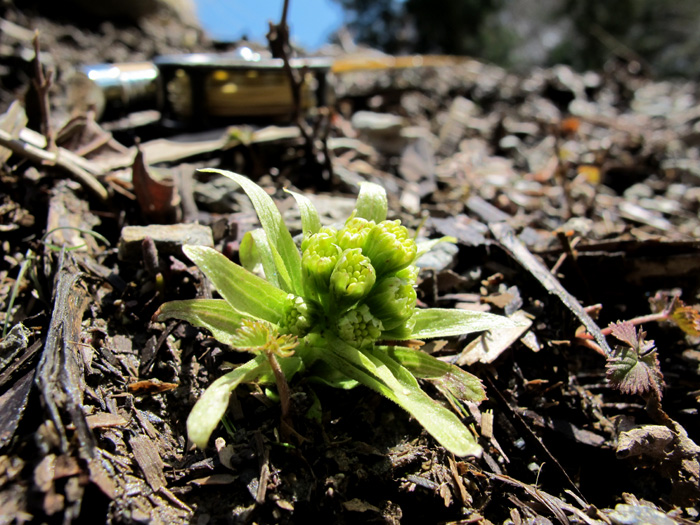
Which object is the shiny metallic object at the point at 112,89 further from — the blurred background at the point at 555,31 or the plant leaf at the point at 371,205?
the blurred background at the point at 555,31

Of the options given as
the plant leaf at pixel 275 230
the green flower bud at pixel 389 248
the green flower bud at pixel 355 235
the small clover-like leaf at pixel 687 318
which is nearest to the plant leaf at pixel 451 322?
the green flower bud at pixel 389 248

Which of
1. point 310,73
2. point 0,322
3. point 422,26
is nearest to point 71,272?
point 0,322

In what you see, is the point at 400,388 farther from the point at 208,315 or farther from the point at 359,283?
the point at 208,315

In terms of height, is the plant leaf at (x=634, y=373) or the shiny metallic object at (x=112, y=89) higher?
the shiny metallic object at (x=112, y=89)

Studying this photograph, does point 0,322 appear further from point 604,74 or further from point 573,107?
point 604,74

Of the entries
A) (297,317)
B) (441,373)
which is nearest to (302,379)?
(297,317)

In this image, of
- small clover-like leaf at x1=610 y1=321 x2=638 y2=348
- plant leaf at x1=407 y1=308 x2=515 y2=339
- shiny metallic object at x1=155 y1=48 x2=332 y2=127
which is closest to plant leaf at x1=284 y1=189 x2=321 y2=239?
plant leaf at x1=407 y1=308 x2=515 y2=339

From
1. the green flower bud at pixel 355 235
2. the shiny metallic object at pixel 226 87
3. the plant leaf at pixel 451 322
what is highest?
the shiny metallic object at pixel 226 87
